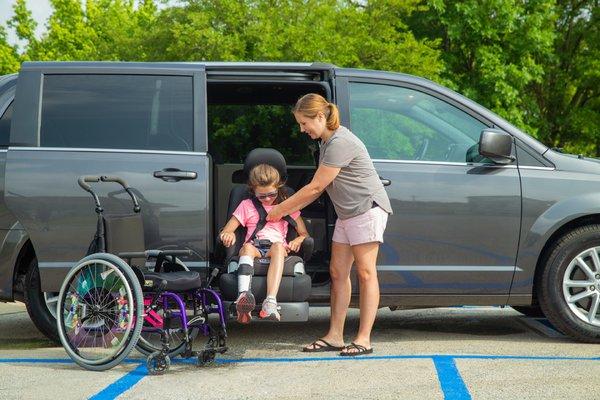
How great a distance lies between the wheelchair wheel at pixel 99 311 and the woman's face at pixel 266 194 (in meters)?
1.23

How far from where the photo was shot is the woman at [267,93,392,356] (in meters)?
6.40

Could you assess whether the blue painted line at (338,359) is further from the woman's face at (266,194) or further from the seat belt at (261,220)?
the woman's face at (266,194)

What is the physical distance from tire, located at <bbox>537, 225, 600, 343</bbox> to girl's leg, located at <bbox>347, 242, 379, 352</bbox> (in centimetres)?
128

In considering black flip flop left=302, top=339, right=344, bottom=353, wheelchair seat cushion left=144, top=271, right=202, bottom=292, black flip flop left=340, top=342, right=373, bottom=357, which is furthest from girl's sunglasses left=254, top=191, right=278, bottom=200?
black flip flop left=340, top=342, right=373, bottom=357

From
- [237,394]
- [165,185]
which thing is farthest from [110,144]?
[237,394]

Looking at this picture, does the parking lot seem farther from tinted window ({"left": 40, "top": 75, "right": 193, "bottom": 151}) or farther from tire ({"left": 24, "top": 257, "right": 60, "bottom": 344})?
tinted window ({"left": 40, "top": 75, "right": 193, "bottom": 151})

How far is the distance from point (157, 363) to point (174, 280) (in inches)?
20.9

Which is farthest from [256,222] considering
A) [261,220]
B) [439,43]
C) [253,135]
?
[439,43]

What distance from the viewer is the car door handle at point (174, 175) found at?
260 inches

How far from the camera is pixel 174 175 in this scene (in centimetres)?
659

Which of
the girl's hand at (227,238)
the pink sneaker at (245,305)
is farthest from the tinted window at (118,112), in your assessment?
the pink sneaker at (245,305)

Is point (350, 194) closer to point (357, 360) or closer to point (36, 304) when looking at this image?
point (357, 360)

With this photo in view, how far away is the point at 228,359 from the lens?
6.44m

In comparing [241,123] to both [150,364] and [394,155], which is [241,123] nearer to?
[394,155]
